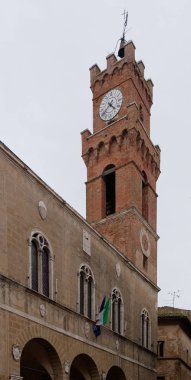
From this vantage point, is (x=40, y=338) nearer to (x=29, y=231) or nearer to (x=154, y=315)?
(x=29, y=231)

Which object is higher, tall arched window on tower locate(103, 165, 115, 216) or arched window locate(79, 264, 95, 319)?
tall arched window on tower locate(103, 165, 115, 216)

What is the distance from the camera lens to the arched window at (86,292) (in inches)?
849

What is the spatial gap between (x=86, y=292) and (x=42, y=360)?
11.6 feet

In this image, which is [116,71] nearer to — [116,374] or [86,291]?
[86,291]

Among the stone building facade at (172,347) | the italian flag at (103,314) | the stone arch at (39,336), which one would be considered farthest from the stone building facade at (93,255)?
the stone building facade at (172,347)

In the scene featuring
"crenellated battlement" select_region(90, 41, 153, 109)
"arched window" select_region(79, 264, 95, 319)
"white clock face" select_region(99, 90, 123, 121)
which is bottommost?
"arched window" select_region(79, 264, 95, 319)

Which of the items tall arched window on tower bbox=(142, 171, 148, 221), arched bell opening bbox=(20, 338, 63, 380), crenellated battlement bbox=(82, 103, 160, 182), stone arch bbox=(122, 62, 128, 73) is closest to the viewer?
arched bell opening bbox=(20, 338, 63, 380)

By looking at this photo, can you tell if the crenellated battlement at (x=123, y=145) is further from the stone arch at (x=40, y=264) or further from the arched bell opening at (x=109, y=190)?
the stone arch at (x=40, y=264)

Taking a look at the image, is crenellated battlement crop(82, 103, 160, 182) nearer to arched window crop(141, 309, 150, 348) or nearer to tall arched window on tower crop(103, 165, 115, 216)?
tall arched window on tower crop(103, 165, 115, 216)

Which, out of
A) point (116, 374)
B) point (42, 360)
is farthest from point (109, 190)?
point (42, 360)

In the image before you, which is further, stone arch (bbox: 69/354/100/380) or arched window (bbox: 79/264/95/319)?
stone arch (bbox: 69/354/100/380)

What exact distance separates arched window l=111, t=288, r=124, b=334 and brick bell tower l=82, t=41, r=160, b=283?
4.17 meters

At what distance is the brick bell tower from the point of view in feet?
99.5

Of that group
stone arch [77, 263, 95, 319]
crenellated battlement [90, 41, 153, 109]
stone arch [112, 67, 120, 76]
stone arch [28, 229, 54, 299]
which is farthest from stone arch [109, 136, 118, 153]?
stone arch [28, 229, 54, 299]
